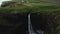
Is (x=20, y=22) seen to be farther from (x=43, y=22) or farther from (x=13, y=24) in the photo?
(x=43, y=22)

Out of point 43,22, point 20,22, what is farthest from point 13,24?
point 43,22

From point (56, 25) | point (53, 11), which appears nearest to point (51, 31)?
point (56, 25)

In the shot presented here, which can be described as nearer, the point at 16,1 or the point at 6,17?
the point at 6,17

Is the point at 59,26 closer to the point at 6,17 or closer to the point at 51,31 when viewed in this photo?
the point at 51,31
